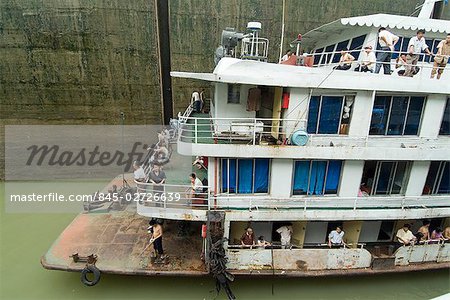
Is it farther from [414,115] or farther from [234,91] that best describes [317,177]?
[234,91]

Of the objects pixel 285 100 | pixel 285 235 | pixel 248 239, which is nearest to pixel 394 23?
pixel 285 100

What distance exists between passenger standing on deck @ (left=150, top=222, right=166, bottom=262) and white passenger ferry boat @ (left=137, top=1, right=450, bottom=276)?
312mm

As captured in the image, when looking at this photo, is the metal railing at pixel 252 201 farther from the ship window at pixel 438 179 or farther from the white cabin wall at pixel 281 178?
the ship window at pixel 438 179

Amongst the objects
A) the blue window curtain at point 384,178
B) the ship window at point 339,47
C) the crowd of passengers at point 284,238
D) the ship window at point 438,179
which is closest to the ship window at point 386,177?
the blue window curtain at point 384,178

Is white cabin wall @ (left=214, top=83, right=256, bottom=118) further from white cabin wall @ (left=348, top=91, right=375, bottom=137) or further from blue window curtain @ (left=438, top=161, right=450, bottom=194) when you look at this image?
blue window curtain @ (left=438, top=161, right=450, bottom=194)

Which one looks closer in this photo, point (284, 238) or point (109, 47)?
point (284, 238)

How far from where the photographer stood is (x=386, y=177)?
301 inches

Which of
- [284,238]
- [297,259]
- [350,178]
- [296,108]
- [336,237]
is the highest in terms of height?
[296,108]

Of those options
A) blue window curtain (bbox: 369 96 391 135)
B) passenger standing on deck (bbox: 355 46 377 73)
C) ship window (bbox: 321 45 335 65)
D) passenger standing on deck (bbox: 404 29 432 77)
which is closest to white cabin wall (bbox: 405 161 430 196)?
blue window curtain (bbox: 369 96 391 135)

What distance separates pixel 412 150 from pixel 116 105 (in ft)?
38.5

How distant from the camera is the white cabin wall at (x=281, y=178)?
22.7 feet

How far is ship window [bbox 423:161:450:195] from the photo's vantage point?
7680 millimetres

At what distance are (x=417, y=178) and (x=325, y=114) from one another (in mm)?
3283

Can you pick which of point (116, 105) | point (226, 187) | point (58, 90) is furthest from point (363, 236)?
point (58, 90)
